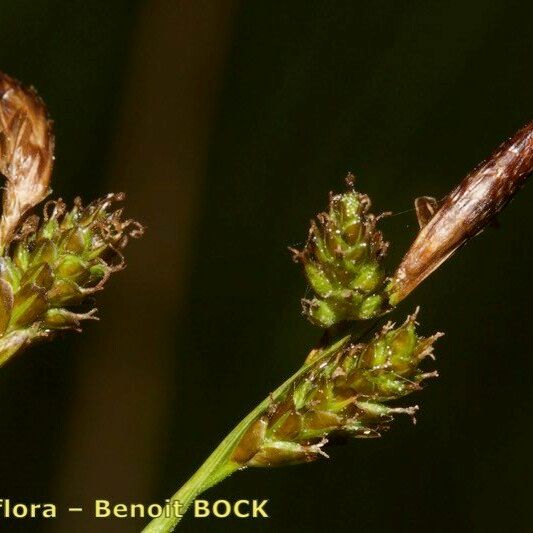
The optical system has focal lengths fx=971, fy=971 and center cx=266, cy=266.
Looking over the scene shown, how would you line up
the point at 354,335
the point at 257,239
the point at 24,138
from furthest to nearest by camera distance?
the point at 257,239
the point at 24,138
the point at 354,335

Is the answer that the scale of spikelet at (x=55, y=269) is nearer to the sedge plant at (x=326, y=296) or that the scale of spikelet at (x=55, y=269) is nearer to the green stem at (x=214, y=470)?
the sedge plant at (x=326, y=296)

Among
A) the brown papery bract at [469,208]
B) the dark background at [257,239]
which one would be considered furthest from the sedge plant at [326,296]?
the dark background at [257,239]

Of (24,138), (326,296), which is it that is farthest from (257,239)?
(326,296)

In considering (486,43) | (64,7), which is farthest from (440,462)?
(64,7)

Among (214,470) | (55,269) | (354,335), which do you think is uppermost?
(55,269)

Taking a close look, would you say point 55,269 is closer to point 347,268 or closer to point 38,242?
point 38,242
